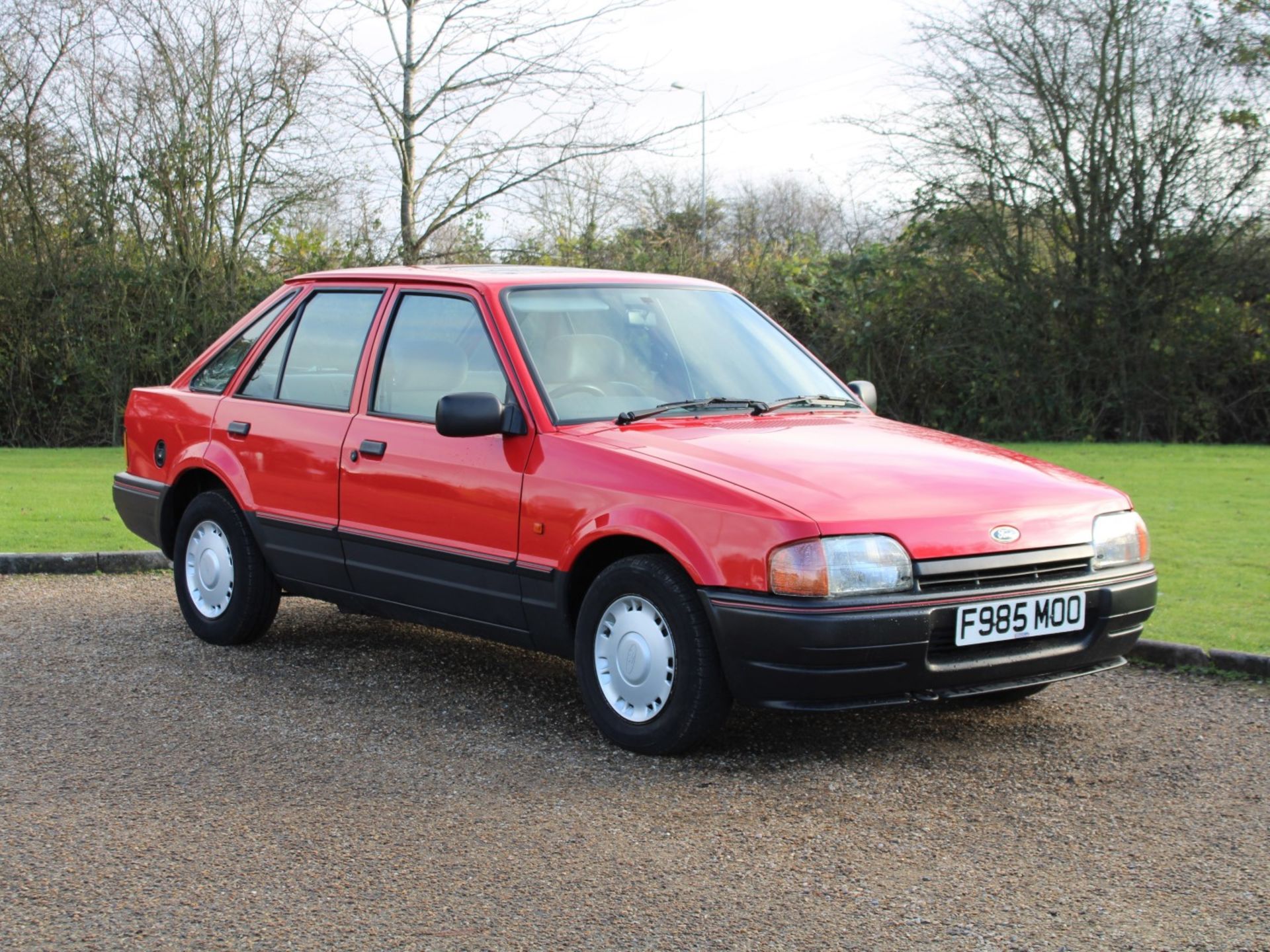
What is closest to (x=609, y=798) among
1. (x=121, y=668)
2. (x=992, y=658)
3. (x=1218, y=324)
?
(x=992, y=658)

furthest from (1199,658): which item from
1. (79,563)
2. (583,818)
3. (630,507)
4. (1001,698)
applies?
(79,563)

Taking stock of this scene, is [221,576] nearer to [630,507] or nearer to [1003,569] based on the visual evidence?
[630,507]

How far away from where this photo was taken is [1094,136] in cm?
1916

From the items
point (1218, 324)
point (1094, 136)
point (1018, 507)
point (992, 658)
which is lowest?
point (992, 658)

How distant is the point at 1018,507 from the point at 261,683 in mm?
3344

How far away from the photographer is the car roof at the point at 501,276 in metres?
6.22

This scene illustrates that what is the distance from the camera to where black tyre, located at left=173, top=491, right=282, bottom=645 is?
22.9 ft

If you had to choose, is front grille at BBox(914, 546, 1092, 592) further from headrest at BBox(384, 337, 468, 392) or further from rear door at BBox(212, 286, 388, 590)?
rear door at BBox(212, 286, 388, 590)

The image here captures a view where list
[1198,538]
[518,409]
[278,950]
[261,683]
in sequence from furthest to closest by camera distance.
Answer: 1. [1198,538]
2. [261,683]
3. [518,409]
4. [278,950]

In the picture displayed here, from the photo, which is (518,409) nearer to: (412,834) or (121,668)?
(412,834)

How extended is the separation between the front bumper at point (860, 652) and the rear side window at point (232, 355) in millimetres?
3324

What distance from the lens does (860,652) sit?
477 cm

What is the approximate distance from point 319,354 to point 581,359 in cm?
152

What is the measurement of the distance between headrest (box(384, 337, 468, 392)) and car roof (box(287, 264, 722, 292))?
0.94ft
